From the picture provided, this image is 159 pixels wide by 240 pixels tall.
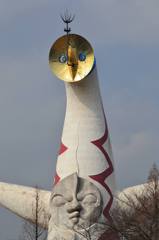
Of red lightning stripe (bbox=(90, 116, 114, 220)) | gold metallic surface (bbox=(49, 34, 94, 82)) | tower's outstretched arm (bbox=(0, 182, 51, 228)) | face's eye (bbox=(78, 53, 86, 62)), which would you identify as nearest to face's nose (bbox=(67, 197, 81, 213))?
red lightning stripe (bbox=(90, 116, 114, 220))

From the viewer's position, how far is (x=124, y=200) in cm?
2772

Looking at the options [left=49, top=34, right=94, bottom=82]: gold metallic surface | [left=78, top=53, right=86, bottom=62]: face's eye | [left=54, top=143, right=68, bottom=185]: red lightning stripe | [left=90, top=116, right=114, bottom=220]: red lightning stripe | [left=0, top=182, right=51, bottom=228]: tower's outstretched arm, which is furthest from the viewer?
[left=0, top=182, right=51, bottom=228]: tower's outstretched arm

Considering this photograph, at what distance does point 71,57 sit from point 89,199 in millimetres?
4381

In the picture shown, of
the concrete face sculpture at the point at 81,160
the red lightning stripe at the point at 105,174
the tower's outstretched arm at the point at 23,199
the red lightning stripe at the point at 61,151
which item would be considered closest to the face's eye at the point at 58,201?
the concrete face sculpture at the point at 81,160

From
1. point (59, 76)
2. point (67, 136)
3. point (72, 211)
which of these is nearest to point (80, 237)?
point (72, 211)

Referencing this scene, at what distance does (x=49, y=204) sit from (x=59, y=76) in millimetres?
4180

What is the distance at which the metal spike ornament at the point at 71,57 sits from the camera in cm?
2683

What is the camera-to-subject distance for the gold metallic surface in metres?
26.8

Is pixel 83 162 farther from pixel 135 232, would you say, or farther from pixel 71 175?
pixel 135 232

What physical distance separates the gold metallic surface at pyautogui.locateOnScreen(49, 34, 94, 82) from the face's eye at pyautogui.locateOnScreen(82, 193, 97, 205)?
11.7 feet

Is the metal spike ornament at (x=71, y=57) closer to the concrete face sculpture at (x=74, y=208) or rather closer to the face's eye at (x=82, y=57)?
the face's eye at (x=82, y=57)

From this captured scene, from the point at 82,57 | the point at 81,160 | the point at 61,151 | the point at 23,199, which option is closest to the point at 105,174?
the point at 81,160

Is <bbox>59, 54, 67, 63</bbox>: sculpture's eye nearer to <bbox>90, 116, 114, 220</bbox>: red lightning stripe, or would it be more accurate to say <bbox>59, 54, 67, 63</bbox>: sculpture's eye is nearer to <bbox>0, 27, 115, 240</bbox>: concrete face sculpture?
<bbox>0, 27, 115, 240</bbox>: concrete face sculpture

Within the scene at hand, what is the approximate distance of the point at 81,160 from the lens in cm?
2717
